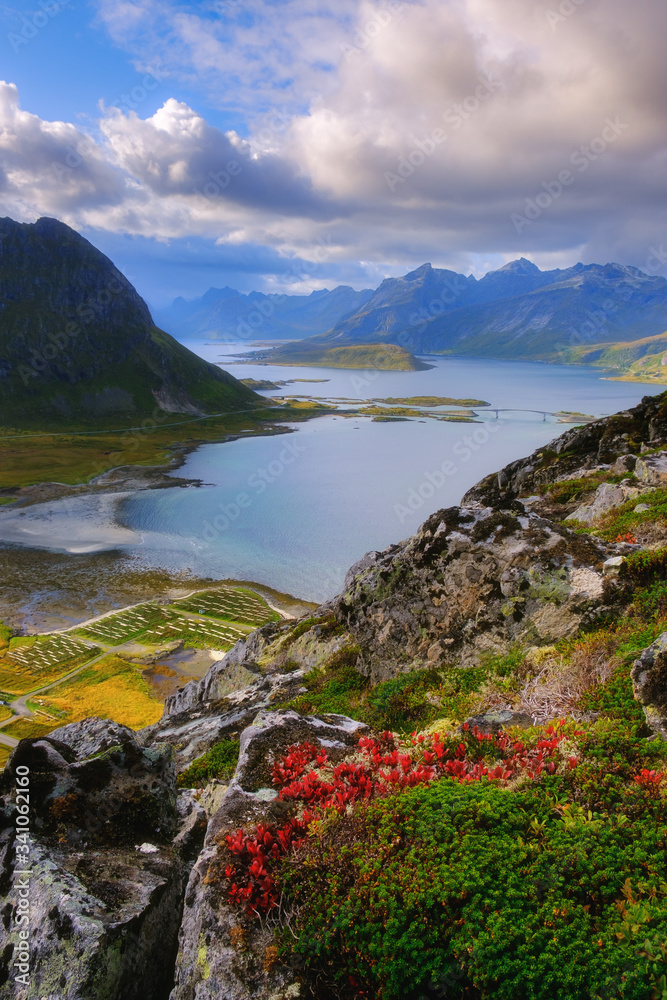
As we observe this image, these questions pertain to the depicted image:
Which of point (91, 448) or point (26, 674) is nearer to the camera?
point (26, 674)

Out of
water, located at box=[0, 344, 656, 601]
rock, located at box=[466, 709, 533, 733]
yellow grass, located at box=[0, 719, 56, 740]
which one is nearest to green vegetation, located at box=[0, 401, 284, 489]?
water, located at box=[0, 344, 656, 601]

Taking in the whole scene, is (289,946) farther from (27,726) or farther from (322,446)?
(322,446)

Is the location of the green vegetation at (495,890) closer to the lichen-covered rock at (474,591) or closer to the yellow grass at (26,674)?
the lichen-covered rock at (474,591)

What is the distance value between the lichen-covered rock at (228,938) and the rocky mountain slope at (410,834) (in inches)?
0.9

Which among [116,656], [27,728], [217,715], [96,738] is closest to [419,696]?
[96,738]

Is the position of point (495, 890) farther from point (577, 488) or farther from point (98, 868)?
point (577, 488)

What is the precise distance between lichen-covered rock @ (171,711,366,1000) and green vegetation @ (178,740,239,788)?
11.4ft

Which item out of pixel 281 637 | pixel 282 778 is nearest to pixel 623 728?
pixel 282 778

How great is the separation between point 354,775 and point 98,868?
394 centimetres

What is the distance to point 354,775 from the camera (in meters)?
7.74

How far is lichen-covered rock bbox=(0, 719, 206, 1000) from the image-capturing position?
6.07m

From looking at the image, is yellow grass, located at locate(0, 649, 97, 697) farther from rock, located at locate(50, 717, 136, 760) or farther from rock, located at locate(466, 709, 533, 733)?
rock, located at locate(466, 709, 533, 733)

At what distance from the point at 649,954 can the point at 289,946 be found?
12.0 feet

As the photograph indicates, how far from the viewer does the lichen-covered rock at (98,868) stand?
19.9 ft
